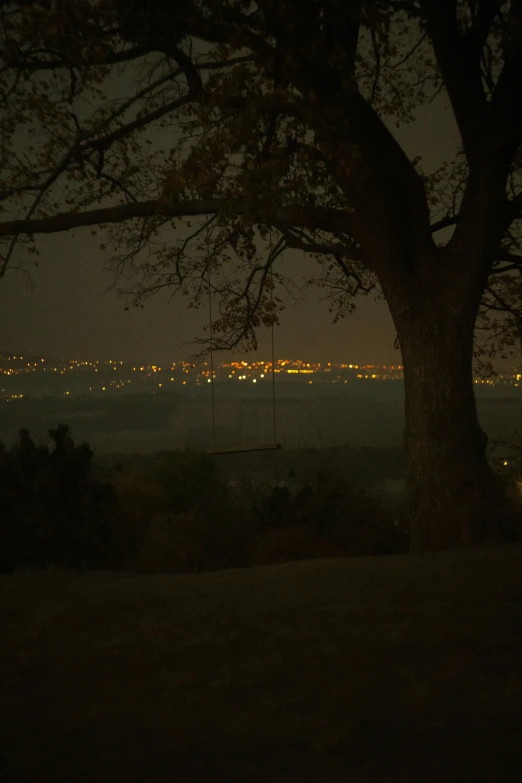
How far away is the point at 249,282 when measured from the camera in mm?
11641

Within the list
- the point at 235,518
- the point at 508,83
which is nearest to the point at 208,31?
the point at 508,83

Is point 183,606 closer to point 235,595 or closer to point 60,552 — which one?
point 235,595

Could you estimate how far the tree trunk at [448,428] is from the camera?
8.47 metres

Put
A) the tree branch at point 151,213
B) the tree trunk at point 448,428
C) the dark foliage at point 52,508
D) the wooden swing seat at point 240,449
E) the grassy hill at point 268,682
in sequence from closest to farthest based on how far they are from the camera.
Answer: the grassy hill at point 268,682
the tree trunk at point 448,428
the tree branch at point 151,213
the wooden swing seat at point 240,449
the dark foliage at point 52,508

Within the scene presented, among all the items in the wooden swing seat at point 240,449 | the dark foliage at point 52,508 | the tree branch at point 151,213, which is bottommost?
the dark foliage at point 52,508

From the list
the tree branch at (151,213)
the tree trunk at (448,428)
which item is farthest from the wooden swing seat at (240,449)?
the tree branch at (151,213)

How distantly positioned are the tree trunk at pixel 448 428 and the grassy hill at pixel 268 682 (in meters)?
2.08

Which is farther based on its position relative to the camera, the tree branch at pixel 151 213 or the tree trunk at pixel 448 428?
the tree branch at pixel 151 213

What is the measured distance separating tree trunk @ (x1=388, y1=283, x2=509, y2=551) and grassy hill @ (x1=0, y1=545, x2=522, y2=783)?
208 centimetres

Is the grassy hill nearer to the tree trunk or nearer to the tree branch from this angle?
the tree trunk

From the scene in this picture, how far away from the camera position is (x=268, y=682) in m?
3.94

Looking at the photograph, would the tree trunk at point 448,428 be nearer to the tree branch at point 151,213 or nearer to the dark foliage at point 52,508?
the tree branch at point 151,213

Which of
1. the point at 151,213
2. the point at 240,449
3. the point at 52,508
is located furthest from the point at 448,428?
the point at 52,508

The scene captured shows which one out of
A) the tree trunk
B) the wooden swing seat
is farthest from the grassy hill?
the wooden swing seat
